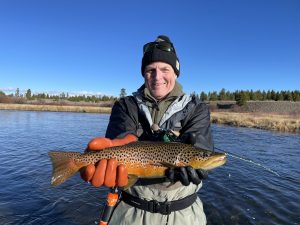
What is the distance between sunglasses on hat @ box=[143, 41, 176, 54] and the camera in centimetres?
354

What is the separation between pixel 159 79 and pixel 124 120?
59cm

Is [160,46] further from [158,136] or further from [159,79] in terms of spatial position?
[158,136]

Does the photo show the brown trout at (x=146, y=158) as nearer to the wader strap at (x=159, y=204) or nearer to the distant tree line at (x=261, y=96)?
the wader strap at (x=159, y=204)

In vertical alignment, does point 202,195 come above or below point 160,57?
below

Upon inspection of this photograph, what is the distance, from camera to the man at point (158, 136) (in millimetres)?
2912

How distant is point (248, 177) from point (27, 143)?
1244cm

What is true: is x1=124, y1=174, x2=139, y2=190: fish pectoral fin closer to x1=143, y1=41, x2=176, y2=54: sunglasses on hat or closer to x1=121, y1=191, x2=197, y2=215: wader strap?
x1=121, y1=191, x2=197, y2=215: wader strap

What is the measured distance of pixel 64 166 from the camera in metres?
3.15

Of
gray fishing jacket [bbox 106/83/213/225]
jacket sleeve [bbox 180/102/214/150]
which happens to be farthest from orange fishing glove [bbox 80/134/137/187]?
jacket sleeve [bbox 180/102/214/150]

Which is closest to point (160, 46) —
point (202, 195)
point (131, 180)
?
point (131, 180)

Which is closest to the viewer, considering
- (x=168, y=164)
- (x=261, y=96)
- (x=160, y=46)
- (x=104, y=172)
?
(x=104, y=172)

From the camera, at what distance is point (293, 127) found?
31.0 metres

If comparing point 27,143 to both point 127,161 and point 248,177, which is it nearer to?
point 248,177

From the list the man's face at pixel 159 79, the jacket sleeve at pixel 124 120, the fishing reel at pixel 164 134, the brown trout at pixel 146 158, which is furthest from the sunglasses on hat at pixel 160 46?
the brown trout at pixel 146 158
